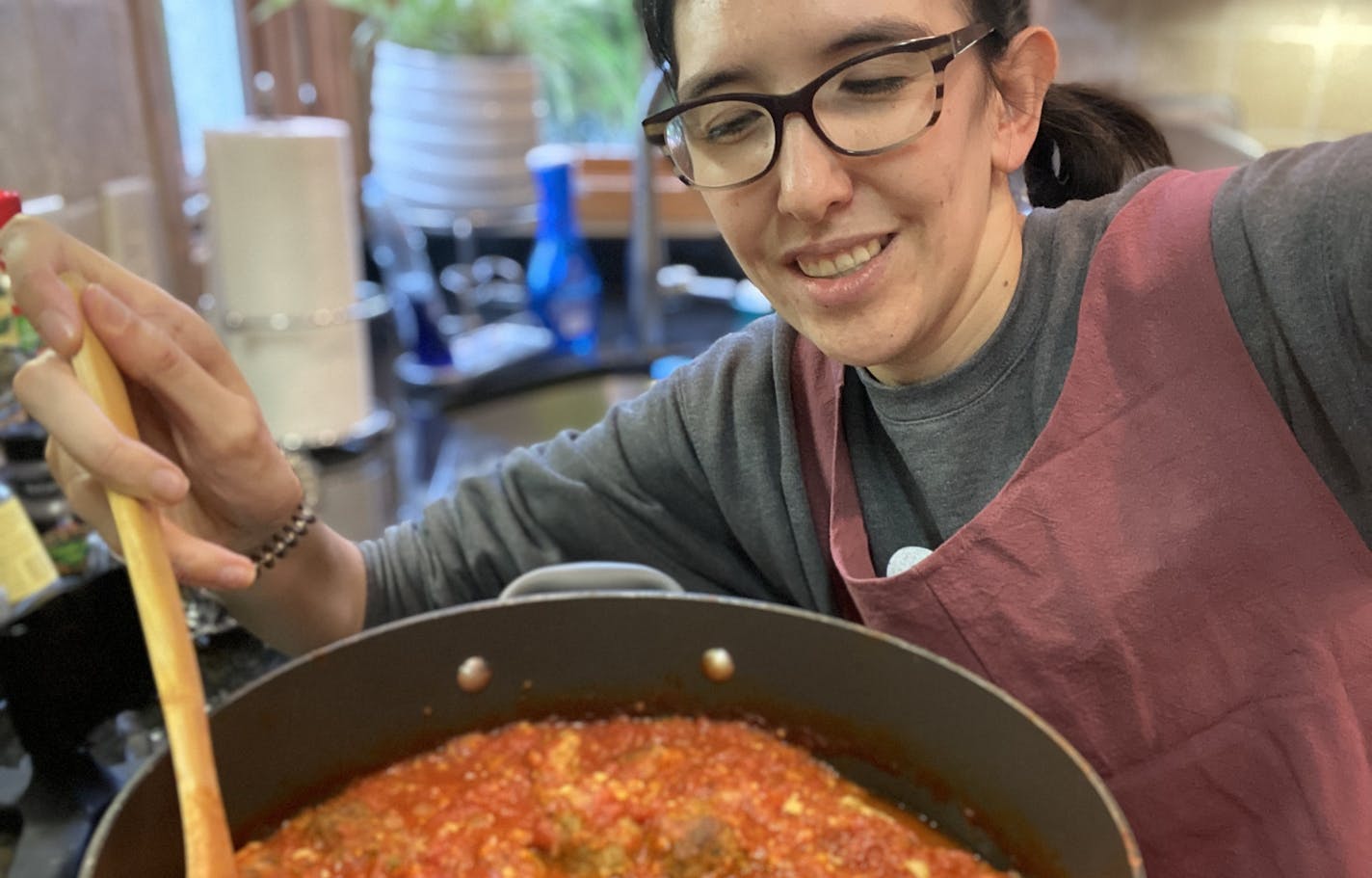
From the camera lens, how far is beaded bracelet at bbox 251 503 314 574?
102cm

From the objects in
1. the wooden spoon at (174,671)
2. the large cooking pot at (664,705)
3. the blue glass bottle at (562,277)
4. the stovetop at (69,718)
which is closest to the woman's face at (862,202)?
the large cooking pot at (664,705)

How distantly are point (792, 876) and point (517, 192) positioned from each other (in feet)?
5.53

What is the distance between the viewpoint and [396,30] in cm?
226

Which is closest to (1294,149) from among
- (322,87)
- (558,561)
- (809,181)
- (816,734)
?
(809,181)

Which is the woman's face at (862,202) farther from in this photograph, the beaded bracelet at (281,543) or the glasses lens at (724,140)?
the beaded bracelet at (281,543)

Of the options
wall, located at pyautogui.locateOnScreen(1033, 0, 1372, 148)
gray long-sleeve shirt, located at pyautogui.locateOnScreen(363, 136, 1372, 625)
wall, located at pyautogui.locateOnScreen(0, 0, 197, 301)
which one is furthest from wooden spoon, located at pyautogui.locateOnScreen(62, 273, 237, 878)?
wall, located at pyautogui.locateOnScreen(1033, 0, 1372, 148)

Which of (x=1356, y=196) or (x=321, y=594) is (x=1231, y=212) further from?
(x=321, y=594)

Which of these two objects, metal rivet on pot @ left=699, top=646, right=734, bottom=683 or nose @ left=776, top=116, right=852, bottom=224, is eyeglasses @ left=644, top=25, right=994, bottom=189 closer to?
nose @ left=776, top=116, right=852, bottom=224

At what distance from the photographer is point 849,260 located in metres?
0.86

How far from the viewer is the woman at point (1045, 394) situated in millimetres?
788

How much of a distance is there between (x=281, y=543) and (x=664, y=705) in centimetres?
39

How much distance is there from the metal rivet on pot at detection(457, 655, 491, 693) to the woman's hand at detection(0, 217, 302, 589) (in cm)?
23

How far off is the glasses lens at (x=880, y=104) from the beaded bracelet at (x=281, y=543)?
608 millimetres

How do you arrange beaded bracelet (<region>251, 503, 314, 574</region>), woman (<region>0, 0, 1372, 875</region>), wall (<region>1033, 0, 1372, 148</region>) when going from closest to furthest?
1. woman (<region>0, 0, 1372, 875</region>)
2. beaded bracelet (<region>251, 503, 314, 574</region>)
3. wall (<region>1033, 0, 1372, 148</region>)
